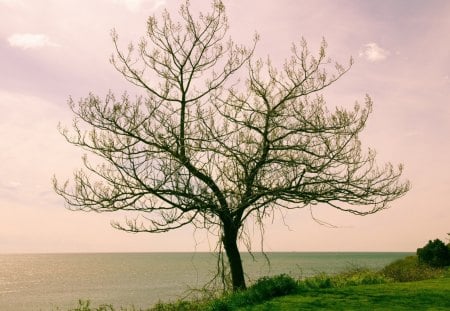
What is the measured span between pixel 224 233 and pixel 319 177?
12.2 feet

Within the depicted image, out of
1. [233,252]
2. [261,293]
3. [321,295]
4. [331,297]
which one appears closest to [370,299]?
[331,297]

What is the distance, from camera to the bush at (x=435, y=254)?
2848 centimetres

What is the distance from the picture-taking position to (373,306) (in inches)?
425

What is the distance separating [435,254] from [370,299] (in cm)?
1930

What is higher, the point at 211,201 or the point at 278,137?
the point at 278,137

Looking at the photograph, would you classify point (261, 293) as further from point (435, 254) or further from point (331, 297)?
point (435, 254)

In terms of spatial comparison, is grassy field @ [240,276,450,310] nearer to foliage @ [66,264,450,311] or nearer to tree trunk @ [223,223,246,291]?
foliage @ [66,264,450,311]

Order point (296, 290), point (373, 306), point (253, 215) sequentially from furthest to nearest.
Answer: point (253, 215) < point (296, 290) < point (373, 306)

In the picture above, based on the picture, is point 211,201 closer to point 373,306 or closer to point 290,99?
point 290,99

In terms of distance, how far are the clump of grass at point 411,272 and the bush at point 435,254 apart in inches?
19.0

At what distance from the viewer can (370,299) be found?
11.7 m

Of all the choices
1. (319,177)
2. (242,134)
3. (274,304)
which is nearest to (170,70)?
(242,134)

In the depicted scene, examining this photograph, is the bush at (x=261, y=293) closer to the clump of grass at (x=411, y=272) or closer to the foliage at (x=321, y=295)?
the foliage at (x=321, y=295)

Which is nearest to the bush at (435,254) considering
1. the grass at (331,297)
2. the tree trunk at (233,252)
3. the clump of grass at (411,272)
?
the clump of grass at (411,272)
